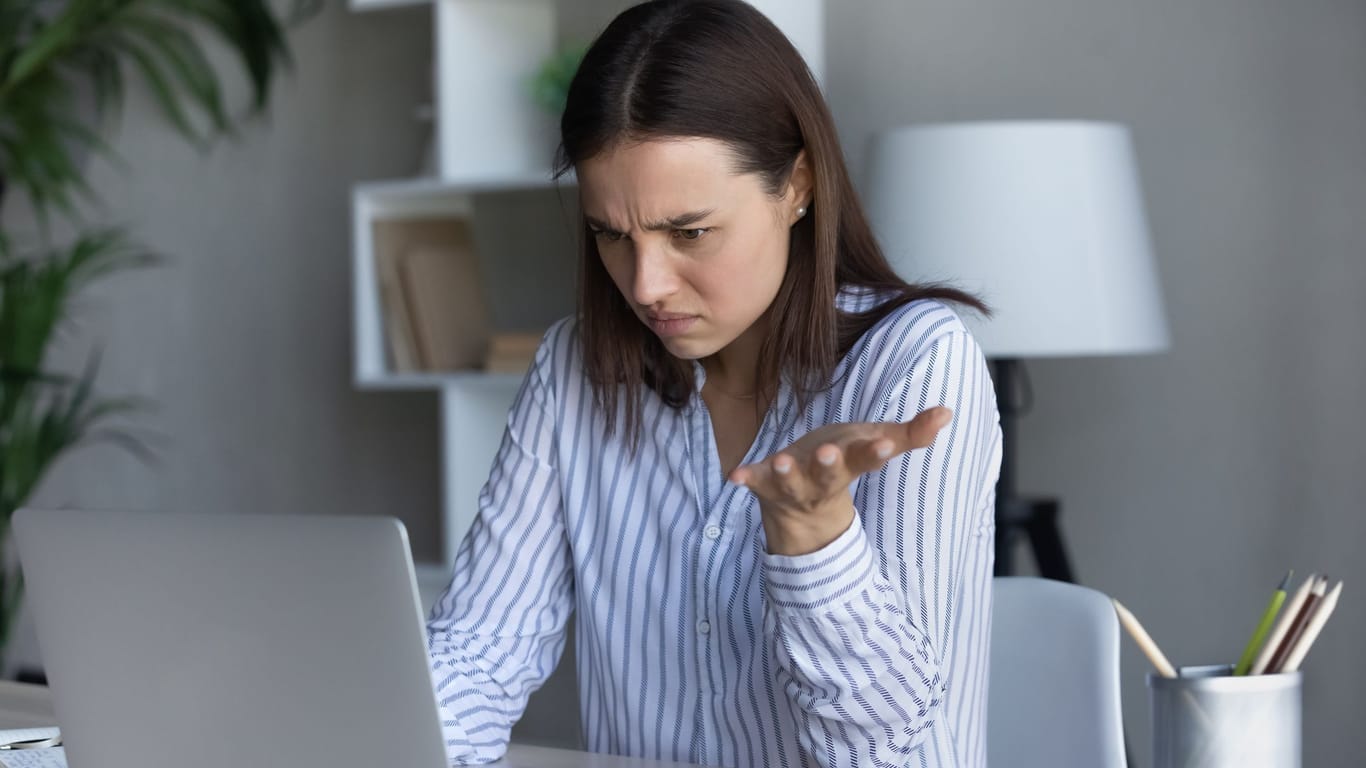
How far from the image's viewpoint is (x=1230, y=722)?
0.92 m

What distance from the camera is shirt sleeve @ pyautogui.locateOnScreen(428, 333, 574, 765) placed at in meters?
1.45

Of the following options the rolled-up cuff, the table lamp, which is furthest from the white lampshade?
the rolled-up cuff

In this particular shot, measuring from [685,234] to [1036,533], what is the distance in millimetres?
1239

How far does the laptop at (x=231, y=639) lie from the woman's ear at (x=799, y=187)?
0.65m

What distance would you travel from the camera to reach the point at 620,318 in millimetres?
1547

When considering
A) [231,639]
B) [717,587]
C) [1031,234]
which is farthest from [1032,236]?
[231,639]

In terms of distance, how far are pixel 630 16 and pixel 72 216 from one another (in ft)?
8.14

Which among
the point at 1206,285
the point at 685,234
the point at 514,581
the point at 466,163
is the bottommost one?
the point at 514,581

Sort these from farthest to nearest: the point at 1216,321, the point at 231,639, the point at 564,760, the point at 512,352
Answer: the point at 512,352 < the point at 1216,321 < the point at 564,760 < the point at 231,639

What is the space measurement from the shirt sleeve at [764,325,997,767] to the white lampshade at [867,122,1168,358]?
2.90 feet

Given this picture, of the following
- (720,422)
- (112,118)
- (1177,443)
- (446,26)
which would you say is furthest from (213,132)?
(720,422)

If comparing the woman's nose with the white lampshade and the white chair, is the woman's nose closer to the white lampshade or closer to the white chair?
the white chair

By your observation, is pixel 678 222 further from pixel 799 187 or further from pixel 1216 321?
pixel 1216 321

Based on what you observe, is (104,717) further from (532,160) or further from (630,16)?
(532,160)
